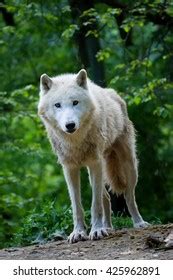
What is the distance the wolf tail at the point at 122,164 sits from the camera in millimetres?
8844

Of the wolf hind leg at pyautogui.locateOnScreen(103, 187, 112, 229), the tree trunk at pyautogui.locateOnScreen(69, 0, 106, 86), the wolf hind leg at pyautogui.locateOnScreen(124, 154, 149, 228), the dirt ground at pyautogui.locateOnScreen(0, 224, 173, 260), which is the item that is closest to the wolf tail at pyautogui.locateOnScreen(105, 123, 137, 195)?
the wolf hind leg at pyautogui.locateOnScreen(124, 154, 149, 228)

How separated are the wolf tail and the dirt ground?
119 centimetres

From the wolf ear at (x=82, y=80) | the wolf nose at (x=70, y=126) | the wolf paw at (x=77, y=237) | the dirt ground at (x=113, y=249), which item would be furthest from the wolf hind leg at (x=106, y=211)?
the wolf nose at (x=70, y=126)

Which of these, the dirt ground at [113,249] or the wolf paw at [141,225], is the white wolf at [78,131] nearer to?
the dirt ground at [113,249]

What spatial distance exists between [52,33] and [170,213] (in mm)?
4597

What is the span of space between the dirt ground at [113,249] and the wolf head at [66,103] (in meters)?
1.29

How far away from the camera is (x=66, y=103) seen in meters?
7.37

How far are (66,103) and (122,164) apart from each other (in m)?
1.82

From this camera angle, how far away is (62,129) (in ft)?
23.9

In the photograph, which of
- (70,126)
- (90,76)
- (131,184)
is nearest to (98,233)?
(70,126)

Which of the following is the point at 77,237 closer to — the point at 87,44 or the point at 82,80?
the point at 82,80
